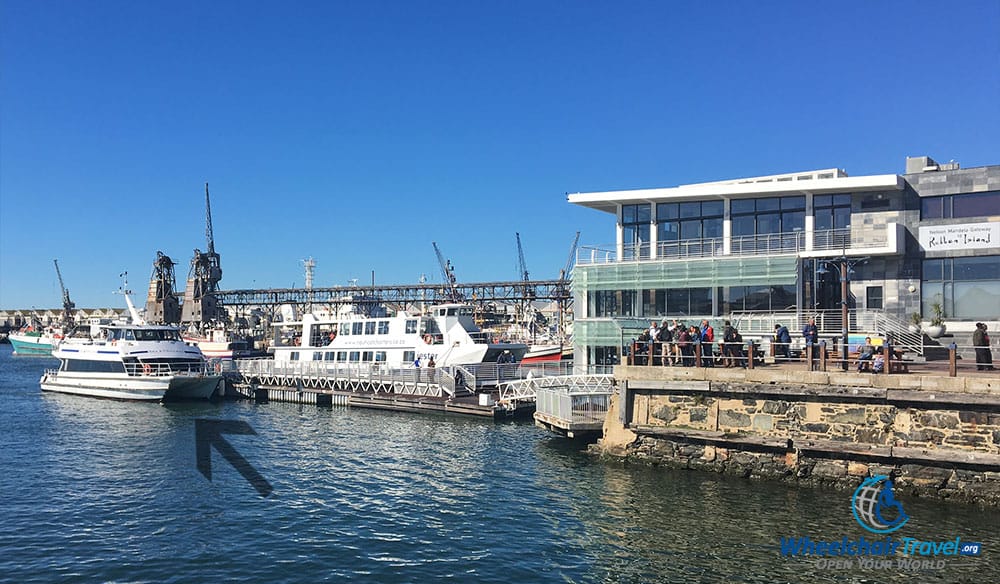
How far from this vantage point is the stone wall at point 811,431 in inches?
750

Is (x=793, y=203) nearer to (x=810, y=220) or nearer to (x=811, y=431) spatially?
(x=810, y=220)

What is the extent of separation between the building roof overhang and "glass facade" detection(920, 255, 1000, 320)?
12.4 ft

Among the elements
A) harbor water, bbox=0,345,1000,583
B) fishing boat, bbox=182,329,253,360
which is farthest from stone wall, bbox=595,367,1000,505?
fishing boat, bbox=182,329,253,360

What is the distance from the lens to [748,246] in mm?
33312

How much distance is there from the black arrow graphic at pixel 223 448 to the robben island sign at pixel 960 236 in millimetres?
27305

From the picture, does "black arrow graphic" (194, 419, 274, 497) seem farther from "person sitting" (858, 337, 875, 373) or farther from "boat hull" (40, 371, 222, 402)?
"person sitting" (858, 337, 875, 373)

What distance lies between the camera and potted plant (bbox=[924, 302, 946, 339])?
1016 inches

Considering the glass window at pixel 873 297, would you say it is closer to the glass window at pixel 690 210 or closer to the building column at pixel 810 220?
the building column at pixel 810 220

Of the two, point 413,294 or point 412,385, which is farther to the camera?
point 413,294

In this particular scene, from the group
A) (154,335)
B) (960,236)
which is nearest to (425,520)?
(960,236)

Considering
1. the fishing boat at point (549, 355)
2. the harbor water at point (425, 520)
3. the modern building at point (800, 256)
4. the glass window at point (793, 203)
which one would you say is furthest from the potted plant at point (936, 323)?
the fishing boat at point (549, 355)

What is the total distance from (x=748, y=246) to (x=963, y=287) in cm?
859

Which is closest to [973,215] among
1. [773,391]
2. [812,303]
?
[812,303]

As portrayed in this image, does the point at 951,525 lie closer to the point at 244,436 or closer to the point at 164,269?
the point at 244,436
